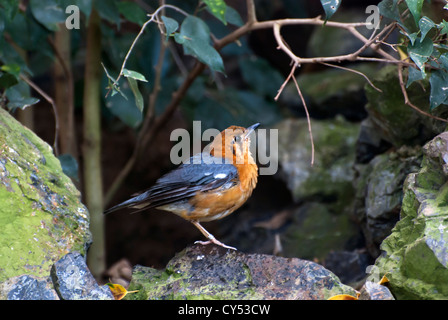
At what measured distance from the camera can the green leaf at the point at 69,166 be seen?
461cm

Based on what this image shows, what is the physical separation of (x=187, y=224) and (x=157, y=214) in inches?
16.7

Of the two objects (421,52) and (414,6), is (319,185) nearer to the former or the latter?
(421,52)

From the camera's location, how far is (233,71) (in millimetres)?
7914

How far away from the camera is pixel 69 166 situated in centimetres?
463

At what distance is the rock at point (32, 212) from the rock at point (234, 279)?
0.52m

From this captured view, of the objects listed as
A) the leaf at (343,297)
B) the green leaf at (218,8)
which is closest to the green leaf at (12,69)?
the green leaf at (218,8)

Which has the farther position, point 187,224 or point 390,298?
point 187,224

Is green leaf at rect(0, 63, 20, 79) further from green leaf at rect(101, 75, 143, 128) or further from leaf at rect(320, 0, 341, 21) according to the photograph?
leaf at rect(320, 0, 341, 21)

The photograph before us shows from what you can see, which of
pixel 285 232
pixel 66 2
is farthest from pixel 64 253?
pixel 285 232

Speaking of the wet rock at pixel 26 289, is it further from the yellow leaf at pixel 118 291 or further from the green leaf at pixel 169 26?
the green leaf at pixel 169 26

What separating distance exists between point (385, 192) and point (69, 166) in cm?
253

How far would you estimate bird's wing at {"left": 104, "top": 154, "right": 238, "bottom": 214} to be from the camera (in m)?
4.02

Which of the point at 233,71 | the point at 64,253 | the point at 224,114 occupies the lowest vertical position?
the point at 64,253
